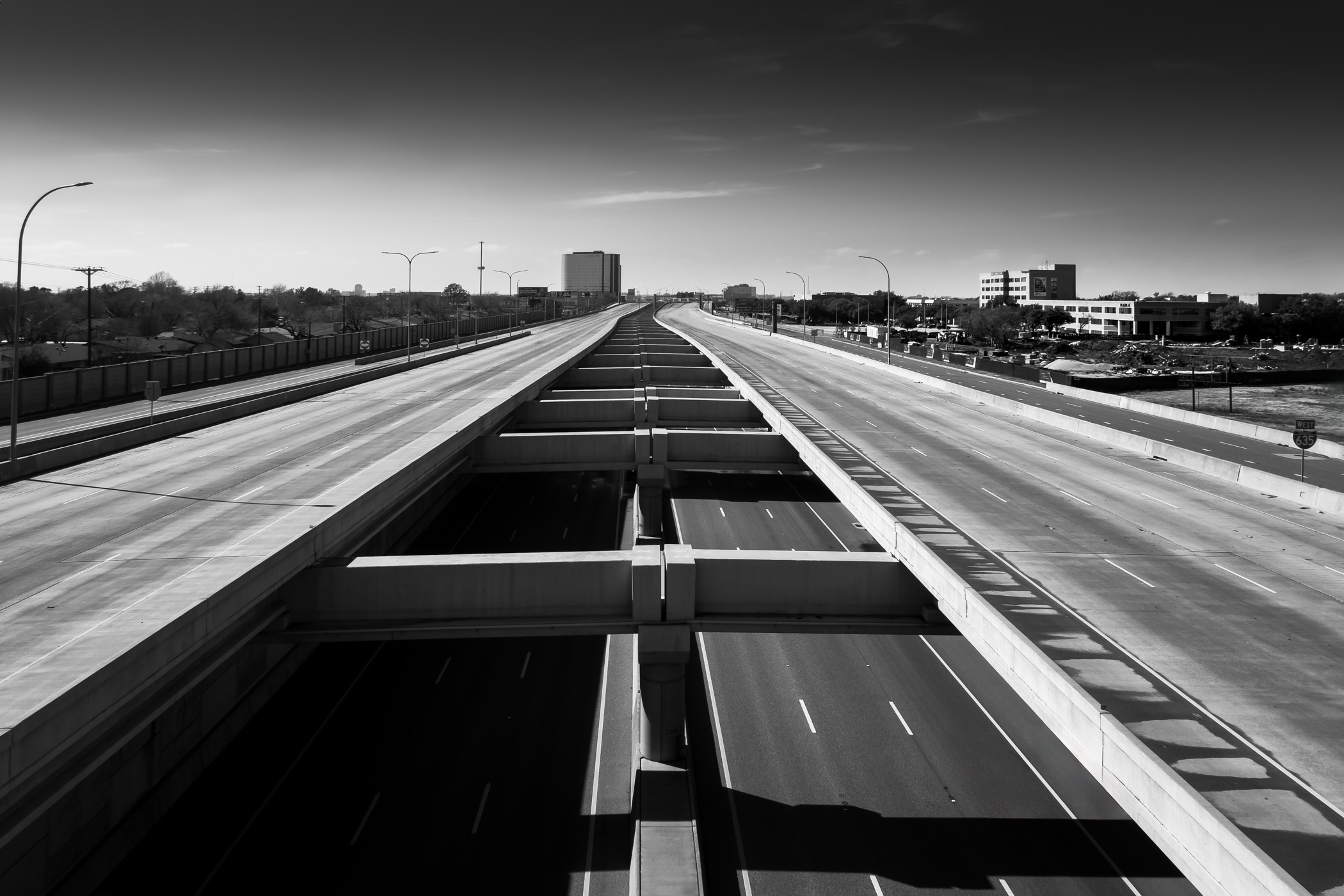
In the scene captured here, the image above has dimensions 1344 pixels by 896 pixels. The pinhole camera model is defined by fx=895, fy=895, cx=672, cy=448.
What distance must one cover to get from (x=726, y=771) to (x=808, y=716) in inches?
147

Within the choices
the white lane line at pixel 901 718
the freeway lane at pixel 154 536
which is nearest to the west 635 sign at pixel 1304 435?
the white lane line at pixel 901 718

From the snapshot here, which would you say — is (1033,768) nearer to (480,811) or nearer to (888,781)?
(888,781)

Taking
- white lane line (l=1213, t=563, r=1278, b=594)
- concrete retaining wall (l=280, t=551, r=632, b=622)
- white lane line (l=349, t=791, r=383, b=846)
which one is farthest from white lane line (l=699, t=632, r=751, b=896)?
white lane line (l=1213, t=563, r=1278, b=594)

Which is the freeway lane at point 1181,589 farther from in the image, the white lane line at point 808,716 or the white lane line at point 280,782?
the white lane line at point 280,782

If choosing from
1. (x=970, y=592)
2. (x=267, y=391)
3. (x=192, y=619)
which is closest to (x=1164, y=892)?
(x=970, y=592)

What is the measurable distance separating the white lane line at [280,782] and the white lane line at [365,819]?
230 cm

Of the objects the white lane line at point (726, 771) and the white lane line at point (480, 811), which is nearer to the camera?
the white lane line at point (726, 771)

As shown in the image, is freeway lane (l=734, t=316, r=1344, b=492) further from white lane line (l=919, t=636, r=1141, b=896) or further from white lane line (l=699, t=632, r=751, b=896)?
white lane line (l=699, t=632, r=751, b=896)

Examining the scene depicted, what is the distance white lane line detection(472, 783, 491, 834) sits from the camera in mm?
19656

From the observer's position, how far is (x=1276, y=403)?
8219 centimetres

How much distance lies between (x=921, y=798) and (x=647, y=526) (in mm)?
24027

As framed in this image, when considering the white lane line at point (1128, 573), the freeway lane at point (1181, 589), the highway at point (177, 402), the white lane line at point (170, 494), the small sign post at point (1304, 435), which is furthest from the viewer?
the highway at point (177, 402)

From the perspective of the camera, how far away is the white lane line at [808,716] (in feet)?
77.7

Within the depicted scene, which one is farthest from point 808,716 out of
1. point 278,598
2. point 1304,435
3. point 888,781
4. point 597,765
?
point 1304,435
